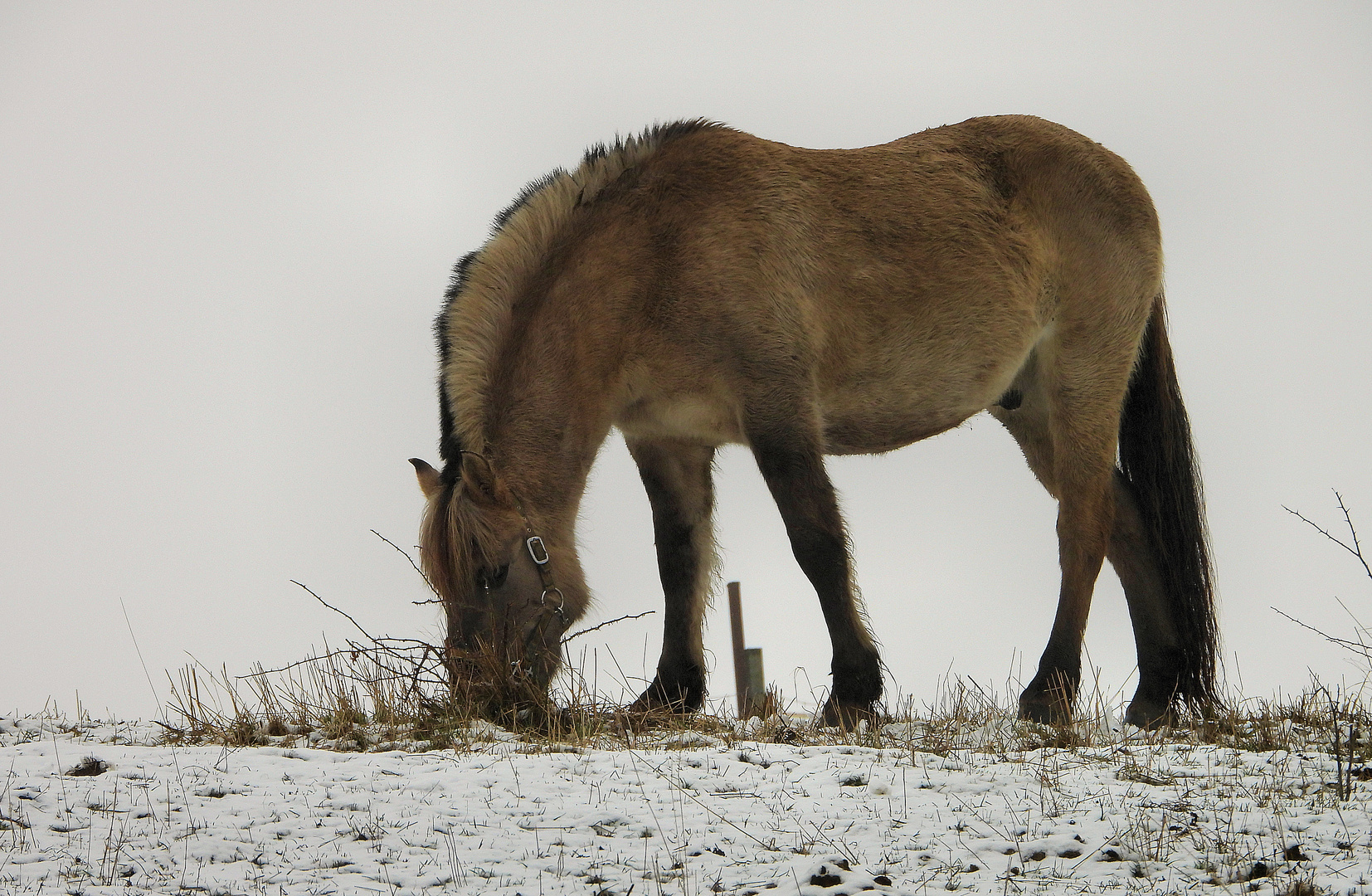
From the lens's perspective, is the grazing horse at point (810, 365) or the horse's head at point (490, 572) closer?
the horse's head at point (490, 572)

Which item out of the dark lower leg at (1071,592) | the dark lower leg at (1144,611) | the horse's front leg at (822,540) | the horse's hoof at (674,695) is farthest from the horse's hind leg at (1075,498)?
the horse's hoof at (674,695)

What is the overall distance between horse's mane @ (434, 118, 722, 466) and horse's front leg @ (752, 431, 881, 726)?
1329 mm

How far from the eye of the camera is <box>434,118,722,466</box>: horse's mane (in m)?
5.53

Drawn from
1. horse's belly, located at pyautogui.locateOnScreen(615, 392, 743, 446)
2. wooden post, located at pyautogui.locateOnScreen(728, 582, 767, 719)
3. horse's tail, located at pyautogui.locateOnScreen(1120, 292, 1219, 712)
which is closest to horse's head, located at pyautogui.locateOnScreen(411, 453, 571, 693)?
horse's belly, located at pyautogui.locateOnScreen(615, 392, 743, 446)

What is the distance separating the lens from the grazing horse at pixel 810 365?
550 cm

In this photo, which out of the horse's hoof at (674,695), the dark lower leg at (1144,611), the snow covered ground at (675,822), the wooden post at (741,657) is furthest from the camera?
the wooden post at (741,657)

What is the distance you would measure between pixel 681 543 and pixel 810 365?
131 centimetres

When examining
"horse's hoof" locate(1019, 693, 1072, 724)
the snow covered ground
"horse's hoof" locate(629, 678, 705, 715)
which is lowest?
the snow covered ground

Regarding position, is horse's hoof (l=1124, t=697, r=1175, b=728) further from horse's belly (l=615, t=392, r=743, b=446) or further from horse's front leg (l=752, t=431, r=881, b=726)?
horse's belly (l=615, t=392, r=743, b=446)

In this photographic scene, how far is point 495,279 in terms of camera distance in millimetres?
5723

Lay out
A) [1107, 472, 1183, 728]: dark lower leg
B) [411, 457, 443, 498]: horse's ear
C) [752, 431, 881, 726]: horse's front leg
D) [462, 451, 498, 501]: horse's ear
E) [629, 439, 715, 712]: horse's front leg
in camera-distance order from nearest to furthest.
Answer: [462, 451, 498, 501]: horse's ear, [752, 431, 881, 726]: horse's front leg, [411, 457, 443, 498]: horse's ear, [1107, 472, 1183, 728]: dark lower leg, [629, 439, 715, 712]: horse's front leg

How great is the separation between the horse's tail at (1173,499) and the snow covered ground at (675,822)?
2.10 meters

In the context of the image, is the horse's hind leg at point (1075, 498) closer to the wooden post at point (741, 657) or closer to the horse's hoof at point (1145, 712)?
the horse's hoof at point (1145, 712)

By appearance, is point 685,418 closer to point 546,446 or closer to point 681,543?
point 546,446
